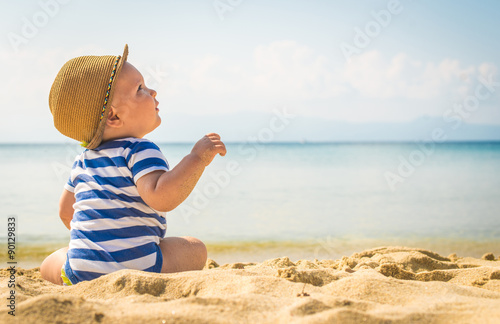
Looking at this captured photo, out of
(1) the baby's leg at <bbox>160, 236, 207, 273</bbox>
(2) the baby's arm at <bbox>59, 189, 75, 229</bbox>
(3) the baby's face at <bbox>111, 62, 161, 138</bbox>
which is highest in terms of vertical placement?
(3) the baby's face at <bbox>111, 62, 161, 138</bbox>

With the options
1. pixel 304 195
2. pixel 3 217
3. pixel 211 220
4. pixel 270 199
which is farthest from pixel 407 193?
pixel 3 217

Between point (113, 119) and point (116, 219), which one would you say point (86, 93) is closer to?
point (113, 119)

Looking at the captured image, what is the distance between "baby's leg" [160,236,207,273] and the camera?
1950mm

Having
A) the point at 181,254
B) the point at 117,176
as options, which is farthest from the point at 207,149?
the point at 181,254

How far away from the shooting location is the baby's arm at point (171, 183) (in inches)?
67.6

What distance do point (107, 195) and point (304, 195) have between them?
5809 mm

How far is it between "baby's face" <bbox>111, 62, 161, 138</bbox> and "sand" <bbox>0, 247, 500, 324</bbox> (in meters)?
0.70

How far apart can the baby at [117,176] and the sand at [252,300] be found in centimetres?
16

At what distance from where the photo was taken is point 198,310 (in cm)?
122

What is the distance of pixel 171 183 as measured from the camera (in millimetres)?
1714

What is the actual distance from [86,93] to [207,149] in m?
0.60

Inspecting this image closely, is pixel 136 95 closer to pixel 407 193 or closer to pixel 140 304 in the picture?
pixel 140 304

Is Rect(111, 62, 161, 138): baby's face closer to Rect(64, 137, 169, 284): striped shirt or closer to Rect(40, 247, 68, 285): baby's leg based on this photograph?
Rect(64, 137, 169, 284): striped shirt

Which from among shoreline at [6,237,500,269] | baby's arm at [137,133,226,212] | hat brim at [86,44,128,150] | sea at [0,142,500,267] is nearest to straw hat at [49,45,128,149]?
hat brim at [86,44,128,150]
